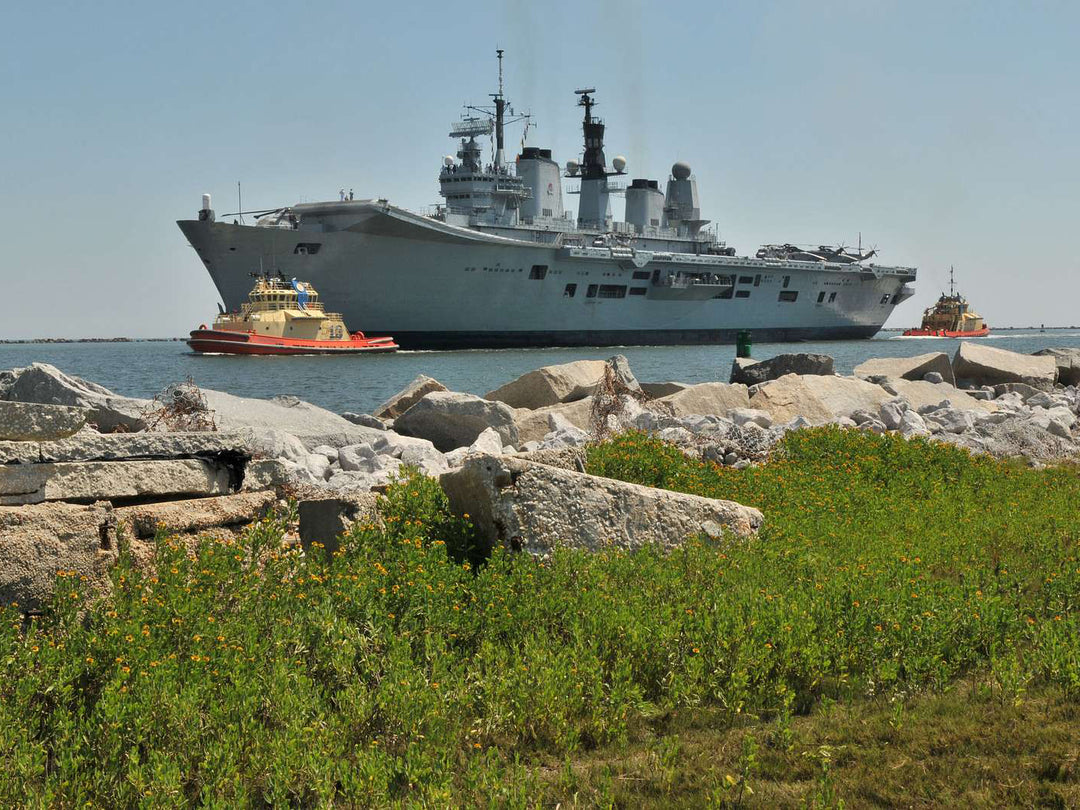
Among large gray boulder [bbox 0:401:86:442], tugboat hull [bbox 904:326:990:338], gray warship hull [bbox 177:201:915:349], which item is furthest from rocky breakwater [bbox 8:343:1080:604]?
tugboat hull [bbox 904:326:990:338]

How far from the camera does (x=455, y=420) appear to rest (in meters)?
12.3

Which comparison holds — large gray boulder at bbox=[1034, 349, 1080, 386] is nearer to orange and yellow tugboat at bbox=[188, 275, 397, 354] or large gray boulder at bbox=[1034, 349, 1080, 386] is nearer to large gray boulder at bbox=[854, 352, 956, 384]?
large gray boulder at bbox=[854, 352, 956, 384]

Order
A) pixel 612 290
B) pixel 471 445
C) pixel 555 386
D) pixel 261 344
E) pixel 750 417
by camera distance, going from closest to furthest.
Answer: pixel 471 445 < pixel 750 417 < pixel 555 386 < pixel 261 344 < pixel 612 290

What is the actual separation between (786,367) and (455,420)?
8588mm

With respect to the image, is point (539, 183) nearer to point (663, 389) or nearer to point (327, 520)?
point (663, 389)

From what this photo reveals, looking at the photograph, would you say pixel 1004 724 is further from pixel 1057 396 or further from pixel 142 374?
pixel 142 374

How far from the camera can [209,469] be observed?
5500 mm

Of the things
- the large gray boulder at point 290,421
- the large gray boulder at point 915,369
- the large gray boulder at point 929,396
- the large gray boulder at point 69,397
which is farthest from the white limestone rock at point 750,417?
the large gray boulder at point 69,397

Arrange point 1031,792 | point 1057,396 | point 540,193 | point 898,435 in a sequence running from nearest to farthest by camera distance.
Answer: point 1031,792 < point 898,435 < point 1057,396 < point 540,193

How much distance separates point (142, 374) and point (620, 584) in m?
35.9

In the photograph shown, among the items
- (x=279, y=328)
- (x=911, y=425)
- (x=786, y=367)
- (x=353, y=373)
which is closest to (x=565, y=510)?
(x=911, y=425)

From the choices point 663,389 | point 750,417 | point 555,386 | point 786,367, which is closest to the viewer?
point 750,417

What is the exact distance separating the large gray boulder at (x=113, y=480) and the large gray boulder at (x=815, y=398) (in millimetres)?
9212

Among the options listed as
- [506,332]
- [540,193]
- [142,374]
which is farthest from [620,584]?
[540,193]
